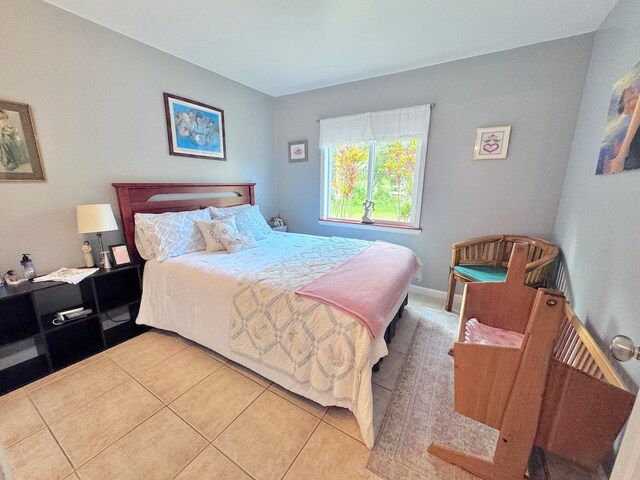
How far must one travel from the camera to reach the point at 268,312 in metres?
1.57

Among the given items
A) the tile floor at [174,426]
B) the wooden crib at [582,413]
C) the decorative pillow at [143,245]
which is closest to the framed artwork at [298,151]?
the decorative pillow at [143,245]

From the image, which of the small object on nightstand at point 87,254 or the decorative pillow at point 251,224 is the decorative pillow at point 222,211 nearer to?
the decorative pillow at point 251,224

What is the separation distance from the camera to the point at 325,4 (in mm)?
1769

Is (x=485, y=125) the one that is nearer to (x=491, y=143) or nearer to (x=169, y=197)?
(x=491, y=143)

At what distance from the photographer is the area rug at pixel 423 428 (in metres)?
1.20

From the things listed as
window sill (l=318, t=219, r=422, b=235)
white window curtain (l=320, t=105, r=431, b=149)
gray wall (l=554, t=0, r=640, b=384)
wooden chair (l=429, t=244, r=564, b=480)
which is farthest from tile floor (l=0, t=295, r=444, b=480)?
white window curtain (l=320, t=105, r=431, b=149)

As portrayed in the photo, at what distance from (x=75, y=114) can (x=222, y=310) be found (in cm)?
194

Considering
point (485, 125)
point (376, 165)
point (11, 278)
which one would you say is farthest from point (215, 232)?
point (485, 125)

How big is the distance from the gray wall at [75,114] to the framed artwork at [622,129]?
3394 millimetres

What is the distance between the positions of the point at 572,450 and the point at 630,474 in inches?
19.6

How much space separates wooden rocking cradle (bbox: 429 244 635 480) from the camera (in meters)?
0.85

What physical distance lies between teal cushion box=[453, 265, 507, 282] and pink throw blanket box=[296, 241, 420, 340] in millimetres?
505

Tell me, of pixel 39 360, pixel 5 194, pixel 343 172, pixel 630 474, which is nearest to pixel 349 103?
pixel 343 172

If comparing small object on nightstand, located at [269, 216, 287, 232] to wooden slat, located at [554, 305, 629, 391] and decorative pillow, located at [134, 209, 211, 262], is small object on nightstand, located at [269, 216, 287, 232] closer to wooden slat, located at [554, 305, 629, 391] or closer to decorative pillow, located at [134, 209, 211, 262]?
decorative pillow, located at [134, 209, 211, 262]
